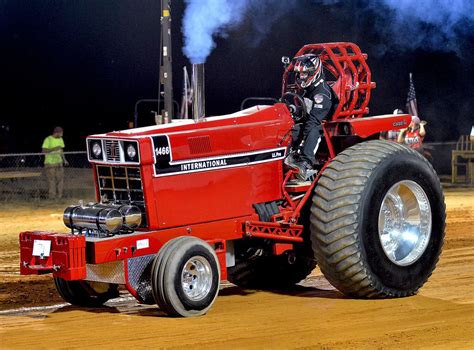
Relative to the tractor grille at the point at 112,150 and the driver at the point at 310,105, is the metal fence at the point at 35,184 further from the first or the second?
the tractor grille at the point at 112,150

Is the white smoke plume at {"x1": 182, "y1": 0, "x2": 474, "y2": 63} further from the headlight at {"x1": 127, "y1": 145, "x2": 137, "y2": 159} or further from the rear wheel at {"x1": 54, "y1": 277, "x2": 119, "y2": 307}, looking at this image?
the headlight at {"x1": 127, "y1": 145, "x2": 137, "y2": 159}

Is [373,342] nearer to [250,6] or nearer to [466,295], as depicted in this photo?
[466,295]

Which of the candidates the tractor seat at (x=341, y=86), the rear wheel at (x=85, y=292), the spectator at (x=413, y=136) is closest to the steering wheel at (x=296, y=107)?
the tractor seat at (x=341, y=86)

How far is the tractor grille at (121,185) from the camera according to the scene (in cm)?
945

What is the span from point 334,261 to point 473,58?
78.8ft

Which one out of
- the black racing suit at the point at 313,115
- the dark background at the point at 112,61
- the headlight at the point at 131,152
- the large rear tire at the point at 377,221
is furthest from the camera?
the dark background at the point at 112,61

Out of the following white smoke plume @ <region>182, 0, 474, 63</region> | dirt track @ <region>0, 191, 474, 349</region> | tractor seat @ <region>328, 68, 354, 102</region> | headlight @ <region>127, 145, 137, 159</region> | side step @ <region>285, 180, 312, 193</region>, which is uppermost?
white smoke plume @ <region>182, 0, 474, 63</region>

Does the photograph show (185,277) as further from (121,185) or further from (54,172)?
(54,172)

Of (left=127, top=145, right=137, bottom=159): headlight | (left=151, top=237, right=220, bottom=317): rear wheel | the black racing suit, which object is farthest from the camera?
the black racing suit

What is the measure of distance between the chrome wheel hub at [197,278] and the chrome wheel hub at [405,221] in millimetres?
2119

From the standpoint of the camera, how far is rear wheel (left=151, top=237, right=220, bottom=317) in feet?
29.6

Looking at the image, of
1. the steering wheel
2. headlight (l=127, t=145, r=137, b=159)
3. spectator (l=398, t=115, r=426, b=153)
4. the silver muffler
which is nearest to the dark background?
spectator (l=398, t=115, r=426, b=153)

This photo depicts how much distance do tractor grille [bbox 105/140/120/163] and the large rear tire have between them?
1.87 metres

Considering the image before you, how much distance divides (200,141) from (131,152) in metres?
0.69
